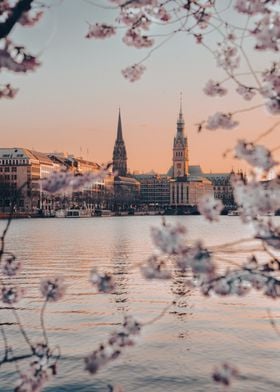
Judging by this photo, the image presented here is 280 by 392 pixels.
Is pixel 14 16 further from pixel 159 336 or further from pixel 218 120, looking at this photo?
pixel 159 336

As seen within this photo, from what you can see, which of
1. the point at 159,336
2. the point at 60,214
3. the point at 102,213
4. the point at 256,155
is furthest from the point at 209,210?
the point at 102,213

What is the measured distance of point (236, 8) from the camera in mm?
5031

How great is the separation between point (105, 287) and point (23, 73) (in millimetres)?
1790

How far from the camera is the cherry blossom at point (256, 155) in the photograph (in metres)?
4.41

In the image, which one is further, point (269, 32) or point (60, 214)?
point (60, 214)

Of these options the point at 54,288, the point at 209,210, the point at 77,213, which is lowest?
the point at 54,288

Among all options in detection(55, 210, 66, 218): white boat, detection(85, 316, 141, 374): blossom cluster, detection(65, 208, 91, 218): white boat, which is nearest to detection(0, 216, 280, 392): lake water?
detection(85, 316, 141, 374): blossom cluster

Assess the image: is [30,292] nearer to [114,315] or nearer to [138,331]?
[114,315]

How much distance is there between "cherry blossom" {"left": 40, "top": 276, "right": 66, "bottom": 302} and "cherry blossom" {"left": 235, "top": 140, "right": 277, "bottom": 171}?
2416 mm

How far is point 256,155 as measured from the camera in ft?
14.6

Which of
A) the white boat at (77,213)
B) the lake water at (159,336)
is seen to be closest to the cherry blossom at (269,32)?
the lake water at (159,336)

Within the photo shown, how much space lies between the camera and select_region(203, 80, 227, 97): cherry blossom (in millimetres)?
5680

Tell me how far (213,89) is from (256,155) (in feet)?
4.71

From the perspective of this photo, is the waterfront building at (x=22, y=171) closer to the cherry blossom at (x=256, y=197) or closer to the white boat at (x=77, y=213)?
the white boat at (x=77, y=213)
